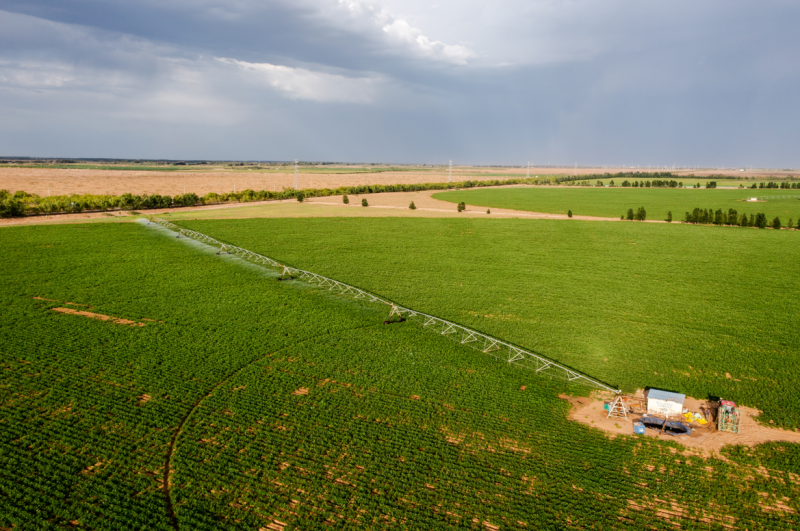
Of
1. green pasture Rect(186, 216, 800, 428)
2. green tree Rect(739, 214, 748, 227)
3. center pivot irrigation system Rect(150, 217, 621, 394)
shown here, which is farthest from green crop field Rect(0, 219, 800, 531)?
green tree Rect(739, 214, 748, 227)

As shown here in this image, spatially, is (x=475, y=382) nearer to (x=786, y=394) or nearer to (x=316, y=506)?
(x=316, y=506)

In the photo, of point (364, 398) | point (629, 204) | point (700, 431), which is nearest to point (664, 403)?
point (700, 431)

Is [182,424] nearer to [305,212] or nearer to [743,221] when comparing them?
[305,212]

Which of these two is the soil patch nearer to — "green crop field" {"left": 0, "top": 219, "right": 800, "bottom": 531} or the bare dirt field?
"green crop field" {"left": 0, "top": 219, "right": 800, "bottom": 531}

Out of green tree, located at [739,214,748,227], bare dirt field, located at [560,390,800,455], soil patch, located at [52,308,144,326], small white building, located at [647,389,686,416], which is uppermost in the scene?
green tree, located at [739,214,748,227]

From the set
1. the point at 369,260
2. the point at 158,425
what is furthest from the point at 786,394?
the point at 369,260
